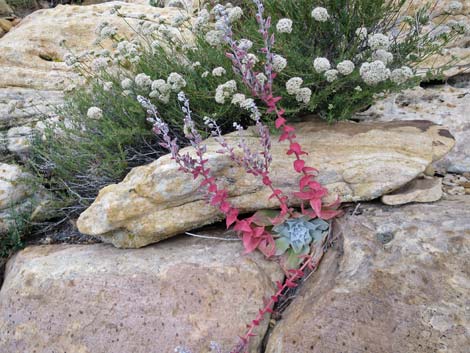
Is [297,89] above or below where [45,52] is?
above

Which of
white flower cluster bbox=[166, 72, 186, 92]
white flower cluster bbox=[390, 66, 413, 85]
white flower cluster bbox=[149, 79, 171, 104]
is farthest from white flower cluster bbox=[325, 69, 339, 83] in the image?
white flower cluster bbox=[149, 79, 171, 104]

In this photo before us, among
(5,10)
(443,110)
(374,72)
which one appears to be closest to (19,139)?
(374,72)

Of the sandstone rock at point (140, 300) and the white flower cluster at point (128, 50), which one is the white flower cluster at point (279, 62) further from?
the white flower cluster at point (128, 50)

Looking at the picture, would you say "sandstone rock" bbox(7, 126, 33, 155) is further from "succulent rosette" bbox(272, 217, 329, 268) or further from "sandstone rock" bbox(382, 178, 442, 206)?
"sandstone rock" bbox(382, 178, 442, 206)

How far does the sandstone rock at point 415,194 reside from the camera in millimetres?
2742

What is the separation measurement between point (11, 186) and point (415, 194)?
11.4 ft

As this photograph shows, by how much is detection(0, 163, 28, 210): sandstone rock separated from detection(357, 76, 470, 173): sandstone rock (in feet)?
10.5

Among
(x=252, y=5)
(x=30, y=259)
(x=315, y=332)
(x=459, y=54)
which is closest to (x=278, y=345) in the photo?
(x=315, y=332)

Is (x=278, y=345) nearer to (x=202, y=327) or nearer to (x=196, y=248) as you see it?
(x=202, y=327)

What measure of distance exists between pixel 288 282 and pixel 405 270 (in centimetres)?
68

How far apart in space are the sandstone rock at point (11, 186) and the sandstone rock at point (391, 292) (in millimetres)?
2766

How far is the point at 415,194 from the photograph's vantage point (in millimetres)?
2750

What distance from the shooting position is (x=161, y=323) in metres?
2.59

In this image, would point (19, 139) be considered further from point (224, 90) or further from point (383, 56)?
point (383, 56)
